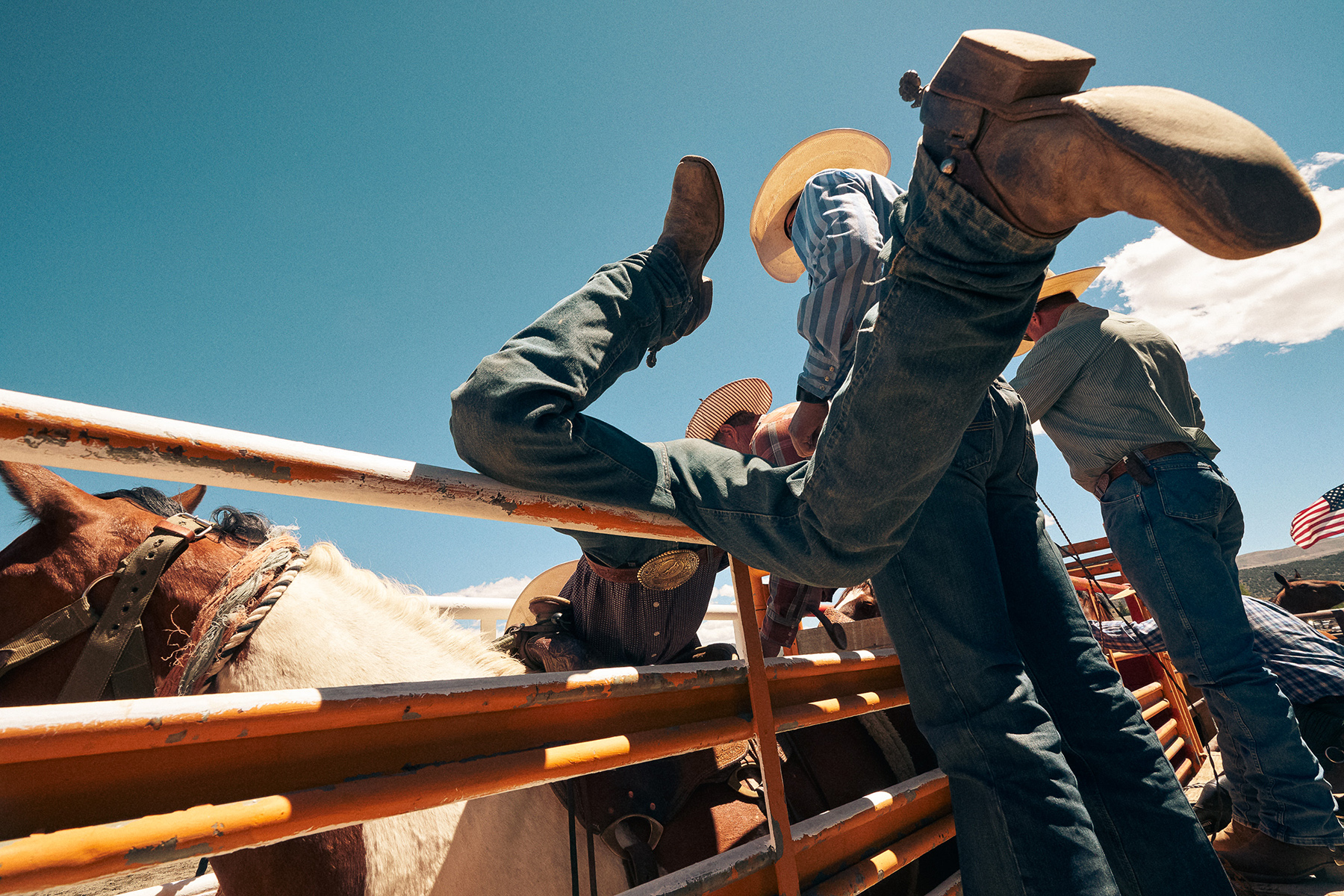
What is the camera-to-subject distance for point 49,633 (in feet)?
4.45

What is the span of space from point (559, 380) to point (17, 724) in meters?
0.75

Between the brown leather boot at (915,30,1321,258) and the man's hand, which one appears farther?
the man's hand

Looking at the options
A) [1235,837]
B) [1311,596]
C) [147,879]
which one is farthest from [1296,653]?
[1311,596]

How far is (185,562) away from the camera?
4.89 ft

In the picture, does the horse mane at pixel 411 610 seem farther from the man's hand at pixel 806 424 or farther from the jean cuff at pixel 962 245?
the jean cuff at pixel 962 245

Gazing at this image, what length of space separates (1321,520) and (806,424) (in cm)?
1440

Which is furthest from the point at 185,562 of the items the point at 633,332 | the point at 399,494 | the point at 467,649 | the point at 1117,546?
the point at 1117,546

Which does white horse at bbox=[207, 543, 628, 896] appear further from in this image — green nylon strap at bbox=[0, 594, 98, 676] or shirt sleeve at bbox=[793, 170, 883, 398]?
shirt sleeve at bbox=[793, 170, 883, 398]

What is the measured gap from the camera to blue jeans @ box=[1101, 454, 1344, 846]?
5.96 ft

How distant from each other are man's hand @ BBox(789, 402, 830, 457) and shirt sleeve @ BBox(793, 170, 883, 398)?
1.6 inches

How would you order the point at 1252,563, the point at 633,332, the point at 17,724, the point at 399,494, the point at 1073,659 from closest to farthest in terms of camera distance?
the point at 17,724, the point at 399,494, the point at 633,332, the point at 1073,659, the point at 1252,563

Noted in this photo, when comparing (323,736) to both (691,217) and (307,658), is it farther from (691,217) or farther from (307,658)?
(691,217)

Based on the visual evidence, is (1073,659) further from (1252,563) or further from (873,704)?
(1252,563)

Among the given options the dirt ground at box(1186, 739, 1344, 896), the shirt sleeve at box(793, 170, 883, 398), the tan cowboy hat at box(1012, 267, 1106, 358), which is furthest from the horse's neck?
the tan cowboy hat at box(1012, 267, 1106, 358)
